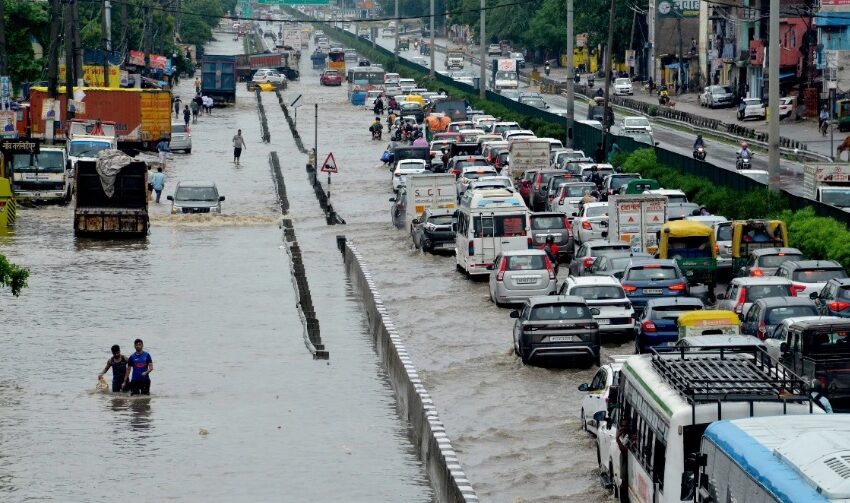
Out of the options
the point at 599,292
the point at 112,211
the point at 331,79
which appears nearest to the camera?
the point at 599,292

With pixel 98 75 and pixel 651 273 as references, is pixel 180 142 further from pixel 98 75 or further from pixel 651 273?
pixel 651 273

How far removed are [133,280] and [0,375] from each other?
13321 millimetres

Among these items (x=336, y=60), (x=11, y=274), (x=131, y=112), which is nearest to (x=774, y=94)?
(x=11, y=274)

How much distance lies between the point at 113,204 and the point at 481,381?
79.7ft

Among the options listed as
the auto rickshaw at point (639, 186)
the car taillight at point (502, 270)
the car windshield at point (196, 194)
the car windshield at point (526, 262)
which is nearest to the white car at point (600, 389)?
the car windshield at point (526, 262)

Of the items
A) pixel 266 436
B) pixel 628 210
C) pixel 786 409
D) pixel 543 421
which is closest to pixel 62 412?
pixel 266 436

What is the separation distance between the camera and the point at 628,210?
4347 centimetres

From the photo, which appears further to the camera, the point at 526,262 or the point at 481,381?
the point at 526,262

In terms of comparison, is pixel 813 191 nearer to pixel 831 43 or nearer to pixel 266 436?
pixel 266 436

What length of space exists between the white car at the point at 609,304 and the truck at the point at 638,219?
10562 mm

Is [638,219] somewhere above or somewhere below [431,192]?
above

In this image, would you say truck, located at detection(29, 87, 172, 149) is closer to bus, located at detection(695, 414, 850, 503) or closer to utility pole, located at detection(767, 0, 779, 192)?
utility pole, located at detection(767, 0, 779, 192)

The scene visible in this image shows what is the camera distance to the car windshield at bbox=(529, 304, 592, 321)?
3039cm

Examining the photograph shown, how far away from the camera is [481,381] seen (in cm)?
3089
